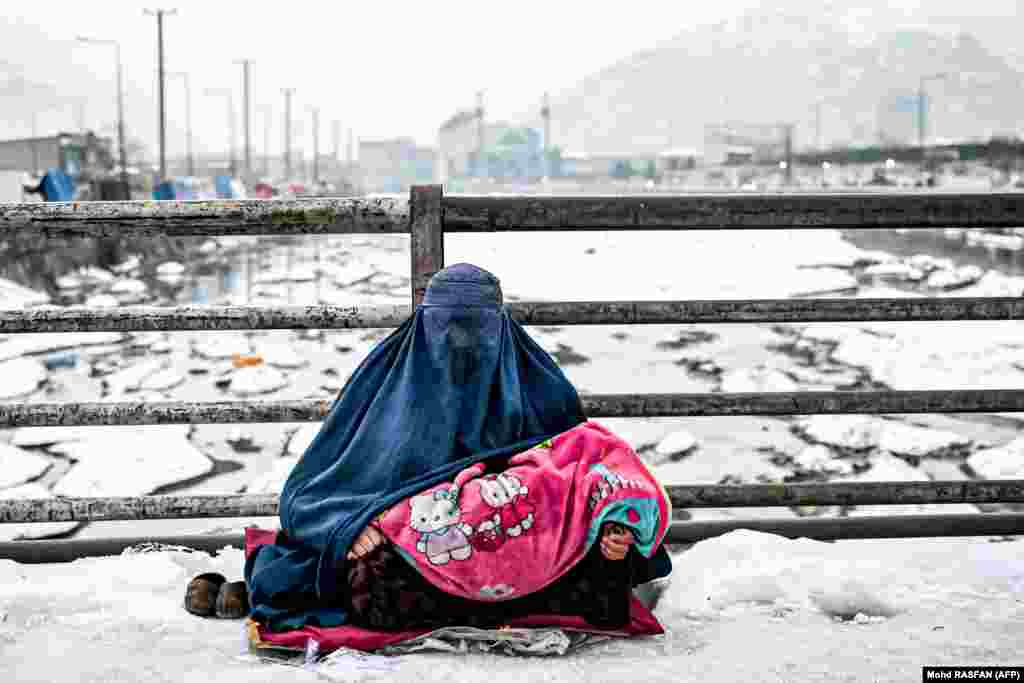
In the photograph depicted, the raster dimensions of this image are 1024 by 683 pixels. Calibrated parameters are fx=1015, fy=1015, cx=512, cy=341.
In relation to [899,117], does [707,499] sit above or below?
below

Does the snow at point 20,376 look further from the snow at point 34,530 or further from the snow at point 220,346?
the snow at point 34,530

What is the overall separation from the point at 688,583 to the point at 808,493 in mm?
497

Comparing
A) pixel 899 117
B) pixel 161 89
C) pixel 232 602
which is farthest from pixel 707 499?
pixel 899 117

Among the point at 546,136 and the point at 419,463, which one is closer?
the point at 419,463

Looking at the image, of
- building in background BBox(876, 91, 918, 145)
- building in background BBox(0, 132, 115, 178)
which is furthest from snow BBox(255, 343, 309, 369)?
building in background BBox(876, 91, 918, 145)

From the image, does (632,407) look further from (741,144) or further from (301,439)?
(741,144)

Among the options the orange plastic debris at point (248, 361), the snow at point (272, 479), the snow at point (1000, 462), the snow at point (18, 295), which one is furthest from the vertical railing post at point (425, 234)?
the snow at point (18, 295)

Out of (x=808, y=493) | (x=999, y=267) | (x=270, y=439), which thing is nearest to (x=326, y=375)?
(x=270, y=439)

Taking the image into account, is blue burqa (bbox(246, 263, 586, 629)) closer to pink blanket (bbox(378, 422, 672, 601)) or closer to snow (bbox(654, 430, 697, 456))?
pink blanket (bbox(378, 422, 672, 601))

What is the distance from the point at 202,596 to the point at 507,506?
95cm

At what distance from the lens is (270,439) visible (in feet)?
28.1

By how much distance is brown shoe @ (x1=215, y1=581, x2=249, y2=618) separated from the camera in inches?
107

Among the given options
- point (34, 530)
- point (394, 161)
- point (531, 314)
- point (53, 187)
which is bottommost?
point (34, 530)

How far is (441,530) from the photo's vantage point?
2.39 metres
